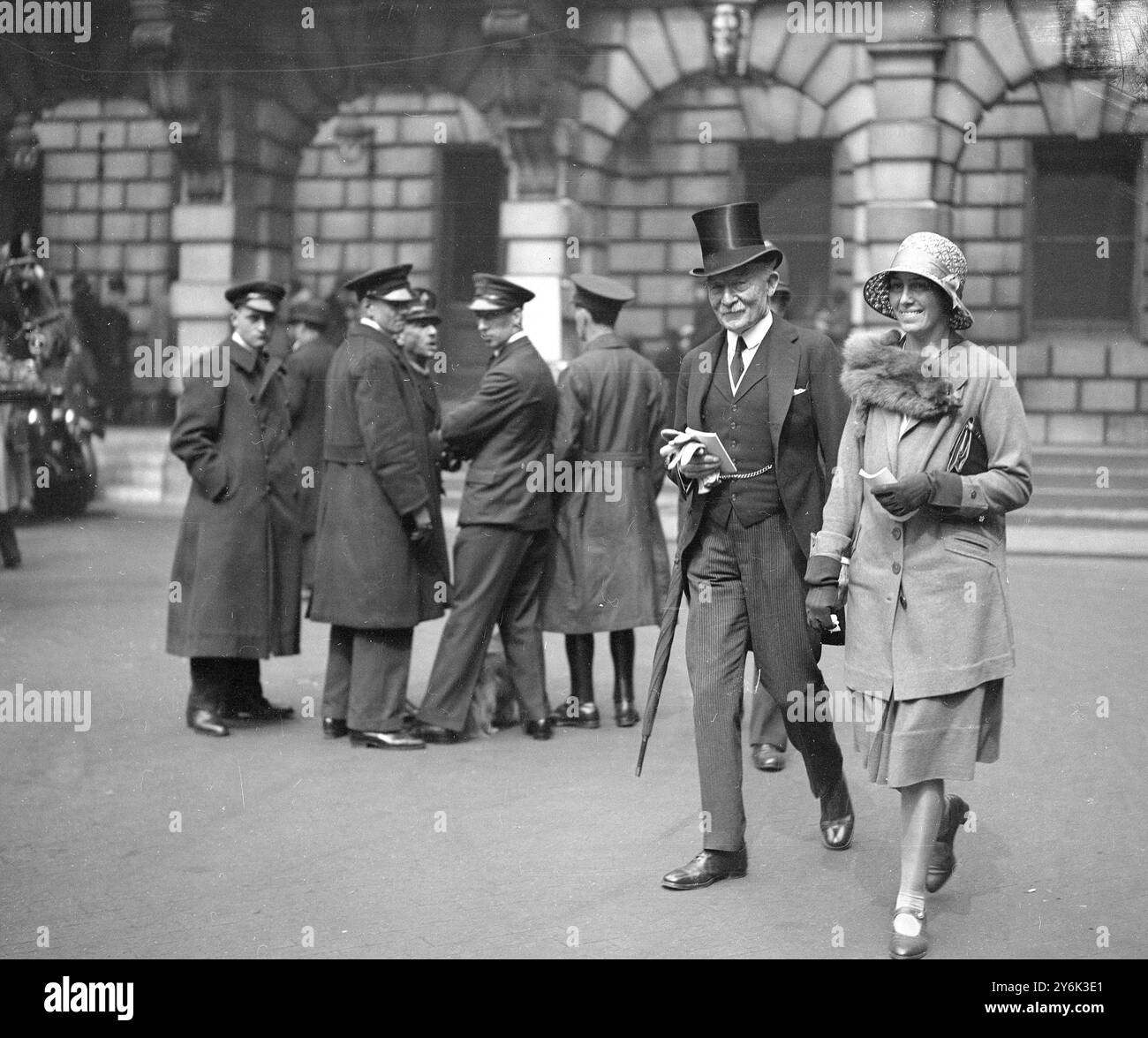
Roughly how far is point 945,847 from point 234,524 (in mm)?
3789

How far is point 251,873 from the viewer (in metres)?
5.29

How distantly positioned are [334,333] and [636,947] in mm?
15611

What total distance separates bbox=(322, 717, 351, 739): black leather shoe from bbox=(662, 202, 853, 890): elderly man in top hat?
8.24ft

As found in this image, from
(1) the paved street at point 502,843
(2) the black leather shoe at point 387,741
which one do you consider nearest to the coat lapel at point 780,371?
(1) the paved street at point 502,843

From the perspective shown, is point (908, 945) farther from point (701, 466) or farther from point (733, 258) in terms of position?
point (733, 258)

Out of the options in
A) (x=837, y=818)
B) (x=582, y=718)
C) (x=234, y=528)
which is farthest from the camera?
(x=582, y=718)

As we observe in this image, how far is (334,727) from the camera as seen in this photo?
24.2ft

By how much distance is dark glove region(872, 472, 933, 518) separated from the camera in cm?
448

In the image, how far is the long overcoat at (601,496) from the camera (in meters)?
7.70

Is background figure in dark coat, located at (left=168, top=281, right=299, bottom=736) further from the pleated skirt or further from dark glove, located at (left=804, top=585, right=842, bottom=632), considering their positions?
the pleated skirt

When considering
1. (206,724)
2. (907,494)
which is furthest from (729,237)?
(206,724)

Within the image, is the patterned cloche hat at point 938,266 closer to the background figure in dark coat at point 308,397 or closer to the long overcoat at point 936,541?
the long overcoat at point 936,541

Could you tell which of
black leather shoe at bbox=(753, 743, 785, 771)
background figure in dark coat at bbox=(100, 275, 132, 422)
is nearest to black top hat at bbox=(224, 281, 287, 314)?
black leather shoe at bbox=(753, 743, 785, 771)

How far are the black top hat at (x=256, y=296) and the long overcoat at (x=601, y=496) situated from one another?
1407 mm
